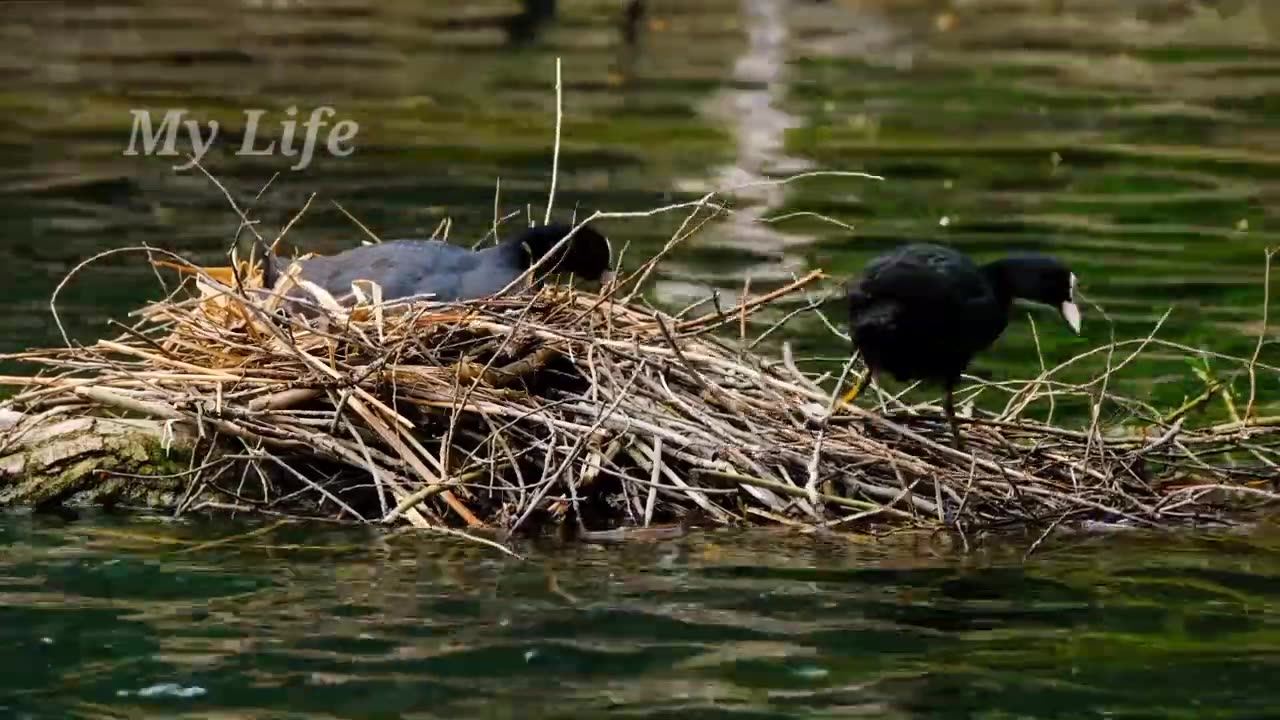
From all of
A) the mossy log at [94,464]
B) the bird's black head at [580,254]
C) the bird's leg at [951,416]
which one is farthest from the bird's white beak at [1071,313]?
the mossy log at [94,464]

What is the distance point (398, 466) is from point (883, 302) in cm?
188

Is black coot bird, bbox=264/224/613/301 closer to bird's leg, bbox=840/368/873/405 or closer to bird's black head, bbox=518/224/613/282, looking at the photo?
bird's black head, bbox=518/224/613/282

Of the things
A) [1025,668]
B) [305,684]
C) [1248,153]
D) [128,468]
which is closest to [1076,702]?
[1025,668]

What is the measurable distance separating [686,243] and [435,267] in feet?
21.9

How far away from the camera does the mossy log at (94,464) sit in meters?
8.67

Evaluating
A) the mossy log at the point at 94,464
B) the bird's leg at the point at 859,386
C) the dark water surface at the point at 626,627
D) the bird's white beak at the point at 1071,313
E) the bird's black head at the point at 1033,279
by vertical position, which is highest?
the bird's black head at the point at 1033,279

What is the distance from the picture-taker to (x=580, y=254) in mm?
9883

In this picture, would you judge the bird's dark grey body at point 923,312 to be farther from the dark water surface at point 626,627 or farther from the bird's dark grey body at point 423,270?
the bird's dark grey body at point 423,270

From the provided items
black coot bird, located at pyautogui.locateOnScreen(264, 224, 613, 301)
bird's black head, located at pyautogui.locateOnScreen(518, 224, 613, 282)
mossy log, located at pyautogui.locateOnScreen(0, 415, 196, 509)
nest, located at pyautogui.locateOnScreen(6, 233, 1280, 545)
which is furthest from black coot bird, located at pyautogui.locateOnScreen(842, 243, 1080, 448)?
mossy log, located at pyautogui.locateOnScreen(0, 415, 196, 509)

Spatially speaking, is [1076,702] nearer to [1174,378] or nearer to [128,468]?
[128,468]

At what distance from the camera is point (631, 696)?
6.45 m

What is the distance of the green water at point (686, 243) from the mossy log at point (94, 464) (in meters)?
0.32

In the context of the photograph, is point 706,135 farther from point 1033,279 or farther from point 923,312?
point 923,312

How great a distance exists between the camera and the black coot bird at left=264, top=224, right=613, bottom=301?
30.7 feet
